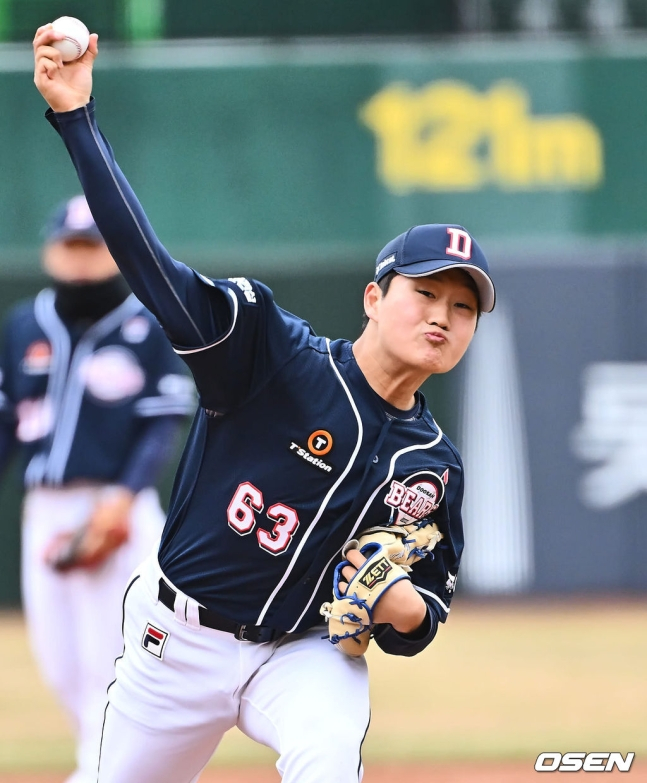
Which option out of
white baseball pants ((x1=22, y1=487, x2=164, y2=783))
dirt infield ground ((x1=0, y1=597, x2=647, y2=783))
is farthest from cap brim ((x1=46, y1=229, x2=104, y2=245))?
dirt infield ground ((x1=0, y1=597, x2=647, y2=783))

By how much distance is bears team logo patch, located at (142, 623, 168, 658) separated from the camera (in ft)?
9.94

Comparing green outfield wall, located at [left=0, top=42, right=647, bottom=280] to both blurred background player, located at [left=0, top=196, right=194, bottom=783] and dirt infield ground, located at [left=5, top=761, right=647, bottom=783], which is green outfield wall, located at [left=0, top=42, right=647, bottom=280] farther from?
dirt infield ground, located at [left=5, top=761, right=647, bottom=783]

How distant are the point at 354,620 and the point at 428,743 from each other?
9.57ft

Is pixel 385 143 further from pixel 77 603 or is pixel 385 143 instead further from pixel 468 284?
pixel 468 284

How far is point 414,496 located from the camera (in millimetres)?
3002

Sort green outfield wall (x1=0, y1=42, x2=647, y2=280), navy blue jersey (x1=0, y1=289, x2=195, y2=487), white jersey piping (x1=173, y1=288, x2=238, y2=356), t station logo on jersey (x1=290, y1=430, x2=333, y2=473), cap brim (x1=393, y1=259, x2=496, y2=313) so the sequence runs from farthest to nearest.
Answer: green outfield wall (x1=0, y1=42, x2=647, y2=280) → navy blue jersey (x1=0, y1=289, x2=195, y2=487) → t station logo on jersey (x1=290, y1=430, x2=333, y2=473) → cap brim (x1=393, y1=259, x2=496, y2=313) → white jersey piping (x1=173, y1=288, x2=238, y2=356)

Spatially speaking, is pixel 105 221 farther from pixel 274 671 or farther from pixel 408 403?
pixel 274 671

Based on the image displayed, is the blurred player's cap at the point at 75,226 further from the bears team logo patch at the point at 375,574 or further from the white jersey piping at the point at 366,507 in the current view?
the bears team logo patch at the point at 375,574

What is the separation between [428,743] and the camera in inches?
220

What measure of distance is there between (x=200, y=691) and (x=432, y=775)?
235 centimetres

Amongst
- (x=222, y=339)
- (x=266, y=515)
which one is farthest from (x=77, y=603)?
Answer: (x=222, y=339)

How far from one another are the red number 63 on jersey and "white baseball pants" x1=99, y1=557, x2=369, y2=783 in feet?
0.71

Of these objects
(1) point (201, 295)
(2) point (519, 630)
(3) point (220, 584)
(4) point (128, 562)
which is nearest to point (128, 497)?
(4) point (128, 562)

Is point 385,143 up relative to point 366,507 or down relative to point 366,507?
up
